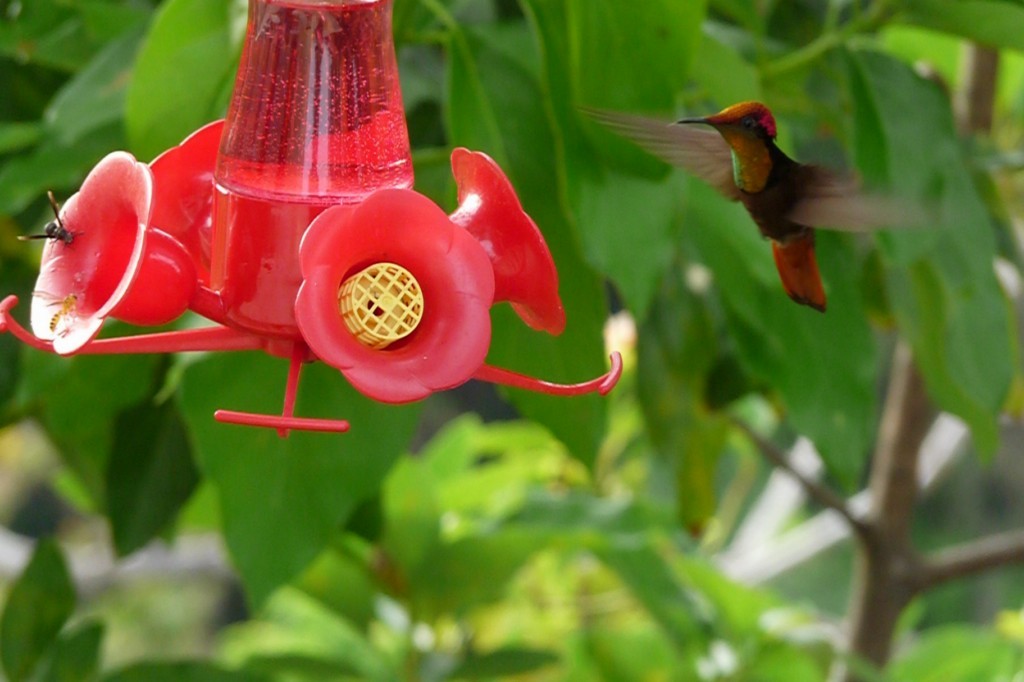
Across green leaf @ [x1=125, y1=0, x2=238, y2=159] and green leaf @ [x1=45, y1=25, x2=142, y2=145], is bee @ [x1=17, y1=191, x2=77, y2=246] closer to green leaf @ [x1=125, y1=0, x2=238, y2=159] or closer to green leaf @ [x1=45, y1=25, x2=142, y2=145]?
green leaf @ [x1=125, y1=0, x2=238, y2=159]

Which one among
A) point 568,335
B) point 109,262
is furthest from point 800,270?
point 109,262

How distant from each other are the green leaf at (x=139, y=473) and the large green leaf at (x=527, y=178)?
524 millimetres

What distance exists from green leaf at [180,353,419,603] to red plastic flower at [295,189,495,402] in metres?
0.39

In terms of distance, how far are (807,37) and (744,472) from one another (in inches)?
47.4

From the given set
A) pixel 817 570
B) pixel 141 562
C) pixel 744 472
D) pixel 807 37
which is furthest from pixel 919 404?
pixel 817 570

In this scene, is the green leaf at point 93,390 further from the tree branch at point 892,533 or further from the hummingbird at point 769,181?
the tree branch at point 892,533

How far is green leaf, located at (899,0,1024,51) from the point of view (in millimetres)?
935

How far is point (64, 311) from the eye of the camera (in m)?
0.67

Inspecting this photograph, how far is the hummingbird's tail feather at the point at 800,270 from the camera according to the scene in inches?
33.4

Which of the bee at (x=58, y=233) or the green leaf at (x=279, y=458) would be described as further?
the green leaf at (x=279, y=458)

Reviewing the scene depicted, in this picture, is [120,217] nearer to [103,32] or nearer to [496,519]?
[103,32]

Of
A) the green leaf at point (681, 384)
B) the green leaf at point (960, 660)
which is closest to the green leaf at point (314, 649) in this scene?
the green leaf at point (681, 384)

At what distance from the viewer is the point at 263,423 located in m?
0.60

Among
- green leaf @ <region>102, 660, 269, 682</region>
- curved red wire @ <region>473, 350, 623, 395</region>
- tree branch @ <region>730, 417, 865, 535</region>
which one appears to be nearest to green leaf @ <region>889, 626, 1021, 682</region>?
tree branch @ <region>730, 417, 865, 535</region>
